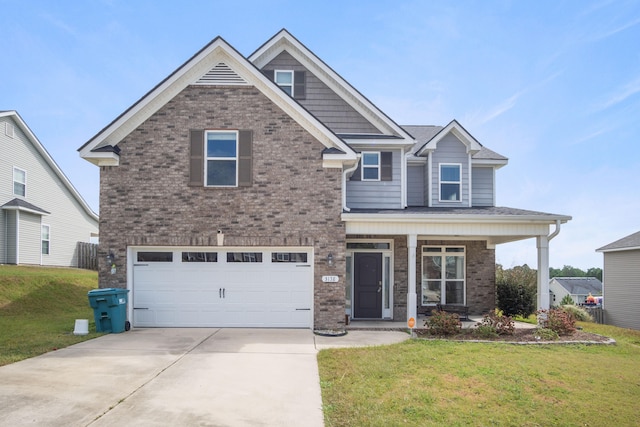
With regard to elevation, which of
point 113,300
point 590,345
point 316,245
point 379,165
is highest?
point 379,165

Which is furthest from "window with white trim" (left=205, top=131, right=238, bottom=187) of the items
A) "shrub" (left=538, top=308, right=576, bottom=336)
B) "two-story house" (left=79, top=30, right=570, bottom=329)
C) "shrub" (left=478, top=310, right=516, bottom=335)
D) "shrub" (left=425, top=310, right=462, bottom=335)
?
"shrub" (left=538, top=308, right=576, bottom=336)

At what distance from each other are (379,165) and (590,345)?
25.2ft

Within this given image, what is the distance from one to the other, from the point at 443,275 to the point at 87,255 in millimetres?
22784

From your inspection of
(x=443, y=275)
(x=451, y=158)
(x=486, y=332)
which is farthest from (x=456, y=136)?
(x=486, y=332)

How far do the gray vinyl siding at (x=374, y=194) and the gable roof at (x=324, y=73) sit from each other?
5.34ft

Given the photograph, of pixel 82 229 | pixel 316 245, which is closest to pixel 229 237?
pixel 316 245

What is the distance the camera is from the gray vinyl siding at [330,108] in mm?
15133

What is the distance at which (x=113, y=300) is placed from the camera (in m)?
11.4

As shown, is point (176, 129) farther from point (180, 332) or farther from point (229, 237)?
point (180, 332)

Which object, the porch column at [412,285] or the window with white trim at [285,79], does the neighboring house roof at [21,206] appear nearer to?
the window with white trim at [285,79]

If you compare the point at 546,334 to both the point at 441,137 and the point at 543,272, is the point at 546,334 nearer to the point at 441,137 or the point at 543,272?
the point at 543,272

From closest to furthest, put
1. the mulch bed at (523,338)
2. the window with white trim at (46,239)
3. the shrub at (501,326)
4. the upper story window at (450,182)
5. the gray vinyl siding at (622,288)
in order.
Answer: the mulch bed at (523,338) < the shrub at (501,326) < the upper story window at (450,182) < the gray vinyl siding at (622,288) < the window with white trim at (46,239)

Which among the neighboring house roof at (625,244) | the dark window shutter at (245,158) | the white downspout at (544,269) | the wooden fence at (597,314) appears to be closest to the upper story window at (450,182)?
the white downspout at (544,269)

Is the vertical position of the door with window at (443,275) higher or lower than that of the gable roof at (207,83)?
lower
